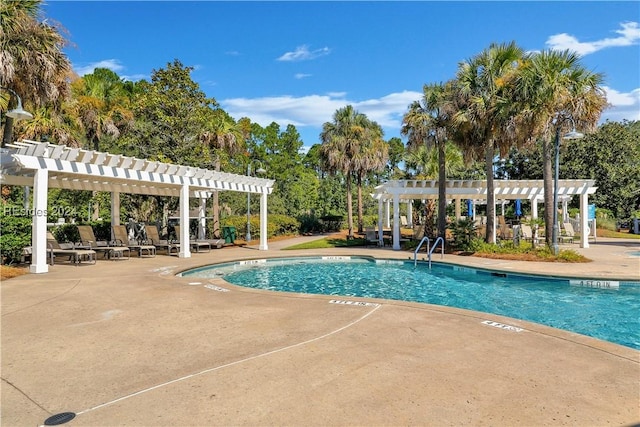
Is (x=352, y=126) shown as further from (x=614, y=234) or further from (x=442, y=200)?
(x=614, y=234)

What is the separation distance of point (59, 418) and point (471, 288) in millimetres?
9554

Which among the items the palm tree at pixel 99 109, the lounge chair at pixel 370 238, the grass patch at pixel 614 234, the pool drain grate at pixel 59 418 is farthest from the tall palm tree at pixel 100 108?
the grass patch at pixel 614 234

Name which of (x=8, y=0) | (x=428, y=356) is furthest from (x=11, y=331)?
(x=8, y=0)

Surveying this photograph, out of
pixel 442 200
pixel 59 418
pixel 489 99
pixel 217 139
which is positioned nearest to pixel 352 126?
pixel 217 139

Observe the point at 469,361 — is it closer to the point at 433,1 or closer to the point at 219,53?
the point at 433,1

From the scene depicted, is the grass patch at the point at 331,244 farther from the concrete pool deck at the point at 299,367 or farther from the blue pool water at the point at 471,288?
the concrete pool deck at the point at 299,367

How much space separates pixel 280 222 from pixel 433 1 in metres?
16.6

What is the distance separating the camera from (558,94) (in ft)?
43.7

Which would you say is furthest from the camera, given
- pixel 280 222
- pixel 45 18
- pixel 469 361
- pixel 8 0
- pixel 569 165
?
pixel 569 165

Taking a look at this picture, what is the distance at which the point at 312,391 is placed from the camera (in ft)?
11.2

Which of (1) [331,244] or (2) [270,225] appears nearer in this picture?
(1) [331,244]

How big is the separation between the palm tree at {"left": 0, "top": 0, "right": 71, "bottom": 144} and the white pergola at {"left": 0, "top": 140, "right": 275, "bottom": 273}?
188 centimetres

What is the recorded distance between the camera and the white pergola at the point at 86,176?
10734mm

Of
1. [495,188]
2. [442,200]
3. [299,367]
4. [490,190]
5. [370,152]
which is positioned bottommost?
[299,367]
